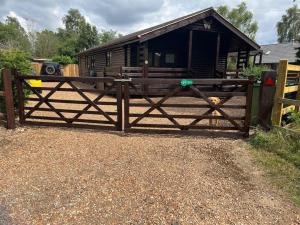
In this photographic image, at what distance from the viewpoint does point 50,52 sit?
5041cm

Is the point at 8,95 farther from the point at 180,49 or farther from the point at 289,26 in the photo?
the point at 289,26

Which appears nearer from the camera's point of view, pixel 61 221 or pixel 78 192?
pixel 61 221

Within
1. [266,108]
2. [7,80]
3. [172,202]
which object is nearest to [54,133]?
[7,80]

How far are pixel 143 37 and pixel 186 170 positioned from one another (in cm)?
904

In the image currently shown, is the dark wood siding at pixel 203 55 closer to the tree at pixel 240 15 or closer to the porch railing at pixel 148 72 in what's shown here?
the porch railing at pixel 148 72

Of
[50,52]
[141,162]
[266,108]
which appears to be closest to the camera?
[141,162]

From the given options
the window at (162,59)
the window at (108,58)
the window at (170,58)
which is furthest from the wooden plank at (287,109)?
the window at (108,58)

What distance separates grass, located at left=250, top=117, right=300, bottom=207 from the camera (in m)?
3.72

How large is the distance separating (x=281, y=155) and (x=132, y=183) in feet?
9.89

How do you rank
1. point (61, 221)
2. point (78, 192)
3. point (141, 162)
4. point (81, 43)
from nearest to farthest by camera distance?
point (61, 221) < point (78, 192) < point (141, 162) < point (81, 43)

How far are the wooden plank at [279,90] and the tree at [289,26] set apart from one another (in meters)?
62.3

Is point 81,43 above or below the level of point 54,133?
above

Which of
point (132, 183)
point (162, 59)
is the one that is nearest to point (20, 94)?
point (132, 183)

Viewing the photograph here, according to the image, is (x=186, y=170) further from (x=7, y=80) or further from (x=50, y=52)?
(x=50, y=52)
